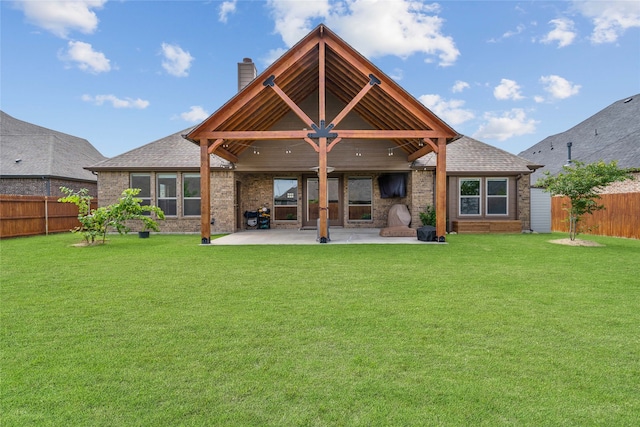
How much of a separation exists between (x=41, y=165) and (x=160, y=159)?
365 inches

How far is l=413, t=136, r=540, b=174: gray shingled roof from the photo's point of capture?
1416 centimetres

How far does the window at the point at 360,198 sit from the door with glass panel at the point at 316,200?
53 cm

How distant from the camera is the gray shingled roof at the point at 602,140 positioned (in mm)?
17859

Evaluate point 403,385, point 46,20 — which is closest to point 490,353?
point 403,385

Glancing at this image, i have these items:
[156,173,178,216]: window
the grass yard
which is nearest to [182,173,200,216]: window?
[156,173,178,216]: window

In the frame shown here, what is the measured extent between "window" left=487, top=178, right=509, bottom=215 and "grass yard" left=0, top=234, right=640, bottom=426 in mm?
8703

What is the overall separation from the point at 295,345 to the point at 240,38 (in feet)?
57.5

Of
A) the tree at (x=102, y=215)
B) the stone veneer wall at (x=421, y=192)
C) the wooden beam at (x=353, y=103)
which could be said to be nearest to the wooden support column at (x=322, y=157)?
the wooden beam at (x=353, y=103)

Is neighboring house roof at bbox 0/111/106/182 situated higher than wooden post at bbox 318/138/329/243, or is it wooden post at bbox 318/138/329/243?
neighboring house roof at bbox 0/111/106/182

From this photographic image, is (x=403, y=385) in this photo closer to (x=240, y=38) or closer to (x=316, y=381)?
(x=316, y=381)

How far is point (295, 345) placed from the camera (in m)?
3.11

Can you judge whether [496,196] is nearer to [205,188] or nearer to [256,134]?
[256,134]

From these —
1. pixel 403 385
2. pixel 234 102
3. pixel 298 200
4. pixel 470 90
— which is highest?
pixel 470 90

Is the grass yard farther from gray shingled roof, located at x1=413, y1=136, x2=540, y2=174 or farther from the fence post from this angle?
the fence post
